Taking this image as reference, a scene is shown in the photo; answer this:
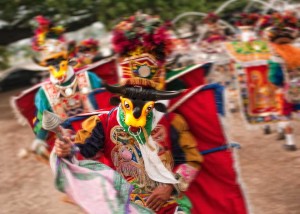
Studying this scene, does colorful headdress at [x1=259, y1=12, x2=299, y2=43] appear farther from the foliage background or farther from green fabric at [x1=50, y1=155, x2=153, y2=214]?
the foliage background

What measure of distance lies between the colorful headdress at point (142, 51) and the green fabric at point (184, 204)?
2.08 ft

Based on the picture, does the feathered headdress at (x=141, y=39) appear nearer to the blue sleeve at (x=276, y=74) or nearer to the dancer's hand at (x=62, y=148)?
the dancer's hand at (x=62, y=148)

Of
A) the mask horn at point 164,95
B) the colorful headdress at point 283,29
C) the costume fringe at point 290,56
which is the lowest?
the costume fringe at point 290,56

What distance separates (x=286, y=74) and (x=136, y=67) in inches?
137

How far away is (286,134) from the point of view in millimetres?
6418

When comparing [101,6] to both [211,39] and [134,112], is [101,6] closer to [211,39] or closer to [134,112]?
[211,39]

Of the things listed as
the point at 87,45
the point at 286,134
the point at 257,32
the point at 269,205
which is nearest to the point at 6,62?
the point at 87,45

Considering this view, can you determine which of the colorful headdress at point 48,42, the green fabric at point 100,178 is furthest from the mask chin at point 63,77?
the green fabric at point 100,178

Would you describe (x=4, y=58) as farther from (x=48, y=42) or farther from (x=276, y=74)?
(x=276, y=74)

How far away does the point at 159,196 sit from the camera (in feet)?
8.78

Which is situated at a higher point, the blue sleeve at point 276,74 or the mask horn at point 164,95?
the mask horn at point 164,95

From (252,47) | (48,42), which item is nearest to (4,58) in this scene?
(252,47)

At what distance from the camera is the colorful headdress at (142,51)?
2619 mm

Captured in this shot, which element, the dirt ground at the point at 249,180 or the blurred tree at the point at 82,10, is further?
the blurred tree at the point at 82,10
